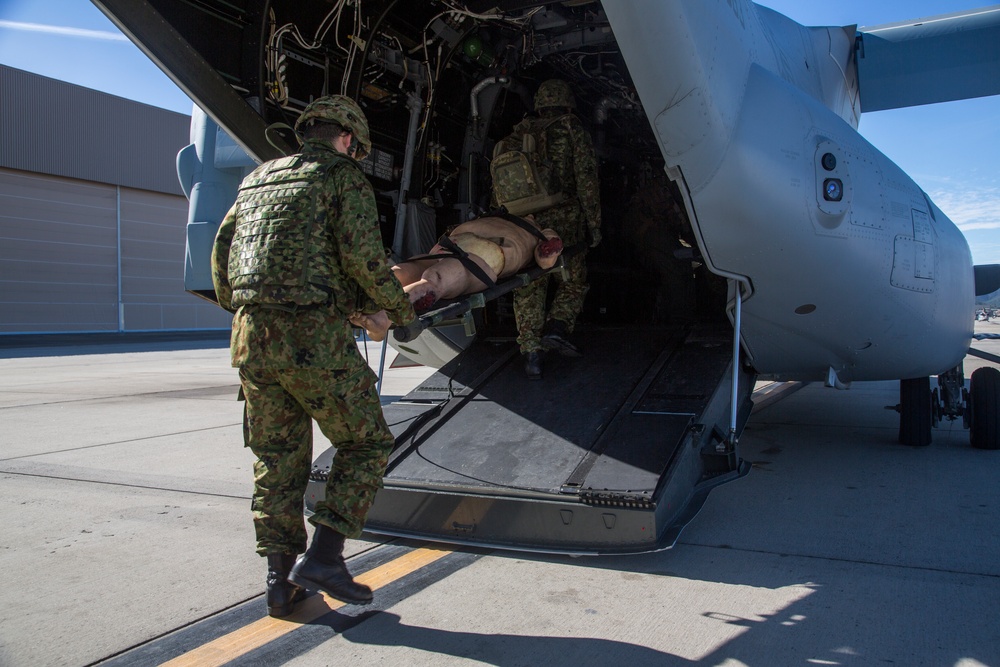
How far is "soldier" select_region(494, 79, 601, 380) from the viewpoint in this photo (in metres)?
4.48

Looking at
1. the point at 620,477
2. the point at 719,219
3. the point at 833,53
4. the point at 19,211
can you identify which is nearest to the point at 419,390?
the point at 620,477

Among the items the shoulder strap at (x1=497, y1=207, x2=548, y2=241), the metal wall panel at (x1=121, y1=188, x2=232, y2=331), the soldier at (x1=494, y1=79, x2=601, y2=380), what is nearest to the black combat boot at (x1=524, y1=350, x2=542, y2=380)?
the soldier at (x1=494, y1=79, x2=601, y2=380)

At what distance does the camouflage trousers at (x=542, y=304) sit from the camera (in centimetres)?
448

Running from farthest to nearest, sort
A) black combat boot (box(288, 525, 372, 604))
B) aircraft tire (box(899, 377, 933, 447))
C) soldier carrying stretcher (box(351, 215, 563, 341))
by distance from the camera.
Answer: aircraft tire (box(899, 377, 933, 447)) < soldier carrying stretcher (box(351, 215, 563, 341)) < black combat boot (box(288, 525, 372, 604))

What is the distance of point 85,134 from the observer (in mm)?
24469

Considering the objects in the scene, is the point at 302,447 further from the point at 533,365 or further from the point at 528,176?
the point at 528,176

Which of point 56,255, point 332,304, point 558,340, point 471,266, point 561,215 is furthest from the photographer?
point 56,255

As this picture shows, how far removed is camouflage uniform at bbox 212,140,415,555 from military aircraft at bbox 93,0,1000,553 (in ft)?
1.48

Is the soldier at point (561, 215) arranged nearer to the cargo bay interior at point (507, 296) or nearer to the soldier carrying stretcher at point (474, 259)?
the cargo bay interior at point (507, 296)

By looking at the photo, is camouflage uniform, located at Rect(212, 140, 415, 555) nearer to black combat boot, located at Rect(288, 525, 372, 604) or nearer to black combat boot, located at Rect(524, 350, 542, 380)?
black combat boot, located at Rect(288, 525, 372, 604)

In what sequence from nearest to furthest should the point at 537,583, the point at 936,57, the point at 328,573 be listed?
1. the point at 328,573
2. the point at 537,583
3. the point at 936,57

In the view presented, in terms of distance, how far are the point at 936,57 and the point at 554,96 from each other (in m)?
5.31

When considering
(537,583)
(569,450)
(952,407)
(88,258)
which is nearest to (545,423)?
(569,450)

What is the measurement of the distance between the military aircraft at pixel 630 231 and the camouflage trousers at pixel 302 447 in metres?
0.48
